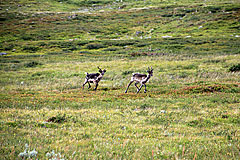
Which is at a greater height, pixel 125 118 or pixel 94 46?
pixel 125 118

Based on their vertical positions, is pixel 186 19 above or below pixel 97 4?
below

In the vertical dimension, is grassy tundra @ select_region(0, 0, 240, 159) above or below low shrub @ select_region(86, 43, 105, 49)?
above

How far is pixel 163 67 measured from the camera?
3384cm

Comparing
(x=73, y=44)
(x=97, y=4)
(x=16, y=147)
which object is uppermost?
(x=97, y=4)

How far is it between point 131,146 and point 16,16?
450 feet

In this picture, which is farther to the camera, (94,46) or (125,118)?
(94,46)

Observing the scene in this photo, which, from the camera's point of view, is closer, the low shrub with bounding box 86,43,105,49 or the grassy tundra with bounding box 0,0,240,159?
the grassy tundra with bounding box 0,0,240,159

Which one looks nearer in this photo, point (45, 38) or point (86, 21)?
point (45, 38)

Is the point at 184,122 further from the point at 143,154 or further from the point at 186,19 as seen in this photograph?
the point at 186,19

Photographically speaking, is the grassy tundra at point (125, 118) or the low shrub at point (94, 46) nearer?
the grassy tundra at point (125, 118)

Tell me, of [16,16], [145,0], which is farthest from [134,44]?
[145,0]

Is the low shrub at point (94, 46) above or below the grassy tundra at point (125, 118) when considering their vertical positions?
below

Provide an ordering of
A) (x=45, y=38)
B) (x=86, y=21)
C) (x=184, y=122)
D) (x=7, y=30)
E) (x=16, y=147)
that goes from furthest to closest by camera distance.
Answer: (x=86, y=21) → (x=7, y=30) → (x=45, y=38) → (x=184, y=122) → (x=16, y=147)

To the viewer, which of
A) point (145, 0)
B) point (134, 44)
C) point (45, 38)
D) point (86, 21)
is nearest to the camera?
point (134, 44)
